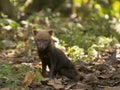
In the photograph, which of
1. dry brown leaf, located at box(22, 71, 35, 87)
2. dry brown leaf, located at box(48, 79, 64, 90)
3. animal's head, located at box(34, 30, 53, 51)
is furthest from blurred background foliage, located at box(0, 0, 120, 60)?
dry brown leaf, located at box(22, 71, 35, 87)

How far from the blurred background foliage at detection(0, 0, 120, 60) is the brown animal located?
129cm

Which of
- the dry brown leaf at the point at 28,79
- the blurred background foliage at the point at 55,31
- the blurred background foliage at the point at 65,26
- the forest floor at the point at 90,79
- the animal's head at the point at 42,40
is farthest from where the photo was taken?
the blurred background foliage at the point at 65,26

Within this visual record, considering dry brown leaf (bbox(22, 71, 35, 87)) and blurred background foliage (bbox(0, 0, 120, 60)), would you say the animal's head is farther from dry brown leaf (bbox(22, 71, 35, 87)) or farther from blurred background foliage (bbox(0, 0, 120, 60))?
blurred background foliage (bbox(0, 0, 120, 60))

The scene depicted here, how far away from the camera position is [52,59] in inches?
274

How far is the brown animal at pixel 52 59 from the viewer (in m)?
6.70

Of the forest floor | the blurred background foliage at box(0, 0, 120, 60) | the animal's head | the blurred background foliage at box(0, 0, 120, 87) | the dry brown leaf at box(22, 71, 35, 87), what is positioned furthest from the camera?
the blurred background foliage at box(0, 0, 120, 60)

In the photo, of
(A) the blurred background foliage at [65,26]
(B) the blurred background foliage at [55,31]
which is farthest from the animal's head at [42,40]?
(A) the blurred background foliage at [65,26]

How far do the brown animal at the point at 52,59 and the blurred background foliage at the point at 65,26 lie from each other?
1.29 meters

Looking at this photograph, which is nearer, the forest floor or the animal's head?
the forest floor

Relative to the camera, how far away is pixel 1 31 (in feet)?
35.2

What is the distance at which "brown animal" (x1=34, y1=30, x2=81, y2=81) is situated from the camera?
264 inches

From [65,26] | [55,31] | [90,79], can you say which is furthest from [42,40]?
[65,26]

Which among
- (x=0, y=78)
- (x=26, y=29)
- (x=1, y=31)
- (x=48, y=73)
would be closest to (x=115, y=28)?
(x=26, y=29)

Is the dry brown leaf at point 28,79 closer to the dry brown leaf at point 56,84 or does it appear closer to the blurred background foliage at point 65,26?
the dry brown leaf at point 56,84
